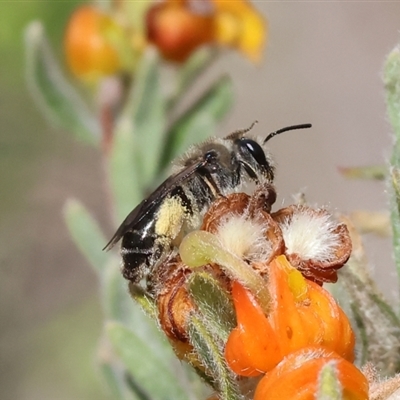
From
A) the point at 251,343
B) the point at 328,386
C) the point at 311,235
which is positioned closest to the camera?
the point at 328,386

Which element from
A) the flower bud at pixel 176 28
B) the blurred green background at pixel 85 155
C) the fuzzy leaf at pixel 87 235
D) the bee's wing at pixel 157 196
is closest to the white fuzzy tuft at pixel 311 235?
the bee's wing at pixel 157 196

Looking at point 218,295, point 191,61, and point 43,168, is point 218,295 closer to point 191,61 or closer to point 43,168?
point 191,61

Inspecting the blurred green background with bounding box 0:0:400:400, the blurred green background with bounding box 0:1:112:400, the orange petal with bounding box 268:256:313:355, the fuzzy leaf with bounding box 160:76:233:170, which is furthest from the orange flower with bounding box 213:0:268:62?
the blurred green background with bounding box 0:1:112:400

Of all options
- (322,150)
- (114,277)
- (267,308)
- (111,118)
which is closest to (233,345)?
(267,308)

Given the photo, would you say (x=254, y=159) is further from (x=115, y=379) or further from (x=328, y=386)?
(x=115, y=379)

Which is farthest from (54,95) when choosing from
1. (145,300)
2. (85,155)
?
(85,155)
